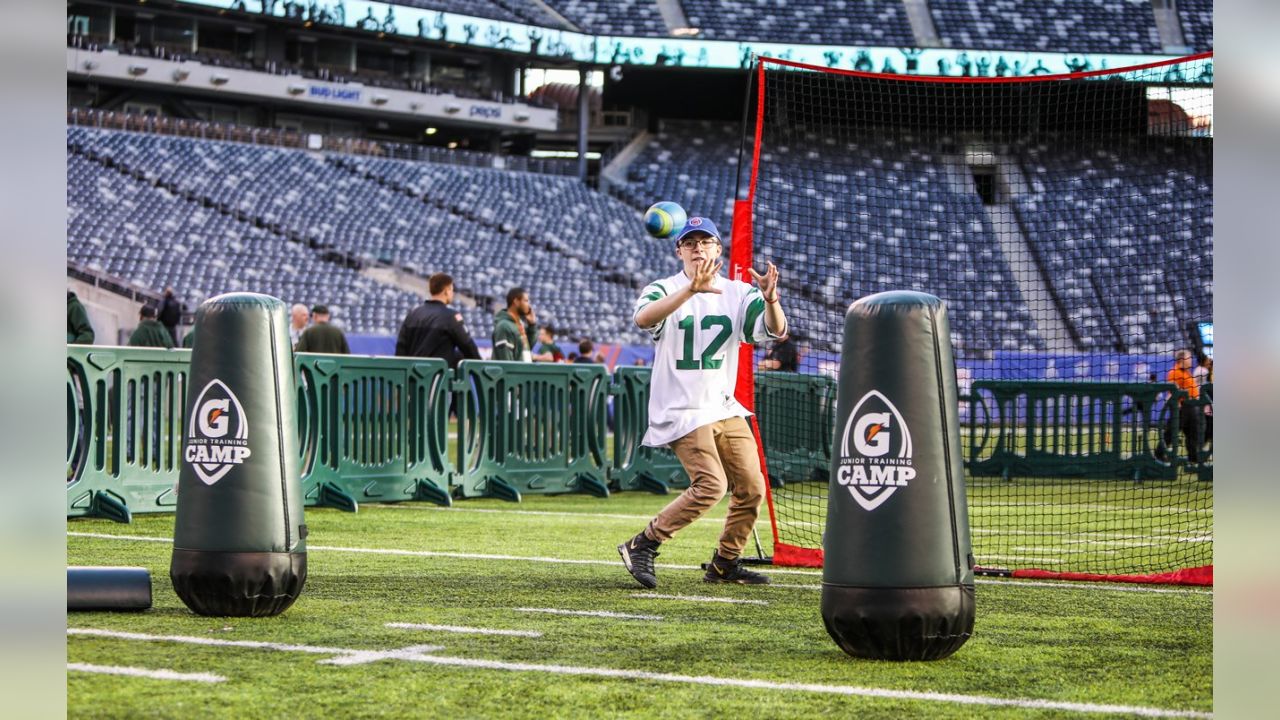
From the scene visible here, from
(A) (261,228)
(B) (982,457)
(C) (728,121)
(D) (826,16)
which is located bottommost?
(B) (982,457)

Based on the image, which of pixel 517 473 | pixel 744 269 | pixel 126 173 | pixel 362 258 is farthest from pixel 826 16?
pixel 744 269

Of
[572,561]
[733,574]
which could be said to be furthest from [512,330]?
[733,574]

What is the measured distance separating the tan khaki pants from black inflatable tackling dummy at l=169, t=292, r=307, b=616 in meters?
2.14

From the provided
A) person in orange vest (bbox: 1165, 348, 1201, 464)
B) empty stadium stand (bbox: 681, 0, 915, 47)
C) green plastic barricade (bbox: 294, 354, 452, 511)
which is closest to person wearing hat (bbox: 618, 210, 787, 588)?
green plastic barricade (bbox: 294, 354, 452, 511)

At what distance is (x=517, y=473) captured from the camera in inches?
521

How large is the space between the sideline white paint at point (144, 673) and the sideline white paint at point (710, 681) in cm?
55

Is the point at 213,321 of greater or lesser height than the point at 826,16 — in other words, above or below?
below

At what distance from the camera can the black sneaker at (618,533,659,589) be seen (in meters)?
6.94

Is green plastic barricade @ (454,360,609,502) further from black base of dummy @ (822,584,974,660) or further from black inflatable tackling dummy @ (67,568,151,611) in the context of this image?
black base of dummy @ (822,584,974,660)

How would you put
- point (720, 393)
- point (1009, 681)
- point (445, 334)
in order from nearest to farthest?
point (1009, 681), point (720, 393), point (445, 334)

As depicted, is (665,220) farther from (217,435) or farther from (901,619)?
(901,619)

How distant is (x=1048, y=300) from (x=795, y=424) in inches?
162
